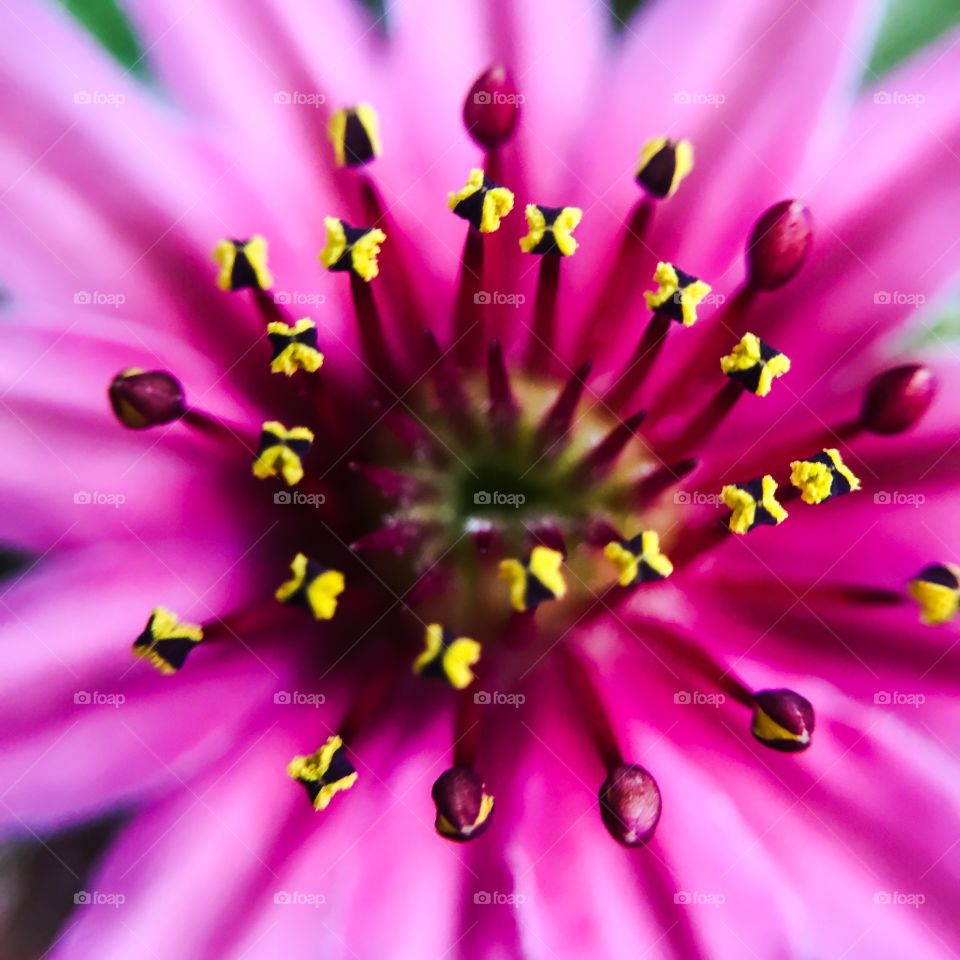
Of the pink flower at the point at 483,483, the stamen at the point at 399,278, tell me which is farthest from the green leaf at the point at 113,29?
the stamen at the point at 399,278

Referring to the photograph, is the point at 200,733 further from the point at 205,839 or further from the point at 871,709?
the point at 871,709

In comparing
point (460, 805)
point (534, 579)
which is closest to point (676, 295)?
point (534, 579)

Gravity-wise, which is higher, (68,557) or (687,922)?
(68,557)

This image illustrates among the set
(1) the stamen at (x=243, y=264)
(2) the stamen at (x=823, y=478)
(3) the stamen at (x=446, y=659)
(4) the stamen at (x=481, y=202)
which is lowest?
(3) the stamen at (x=446, y=659)

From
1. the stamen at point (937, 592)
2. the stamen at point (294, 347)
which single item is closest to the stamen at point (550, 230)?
the stamen at point (294, 347)

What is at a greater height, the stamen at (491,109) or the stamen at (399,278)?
the stamen at (491,109)

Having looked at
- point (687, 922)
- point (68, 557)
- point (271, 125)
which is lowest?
point (687, 922)

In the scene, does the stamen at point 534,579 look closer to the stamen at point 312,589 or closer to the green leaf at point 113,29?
the stamen at point 312,589

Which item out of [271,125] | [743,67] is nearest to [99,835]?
[271,125]
